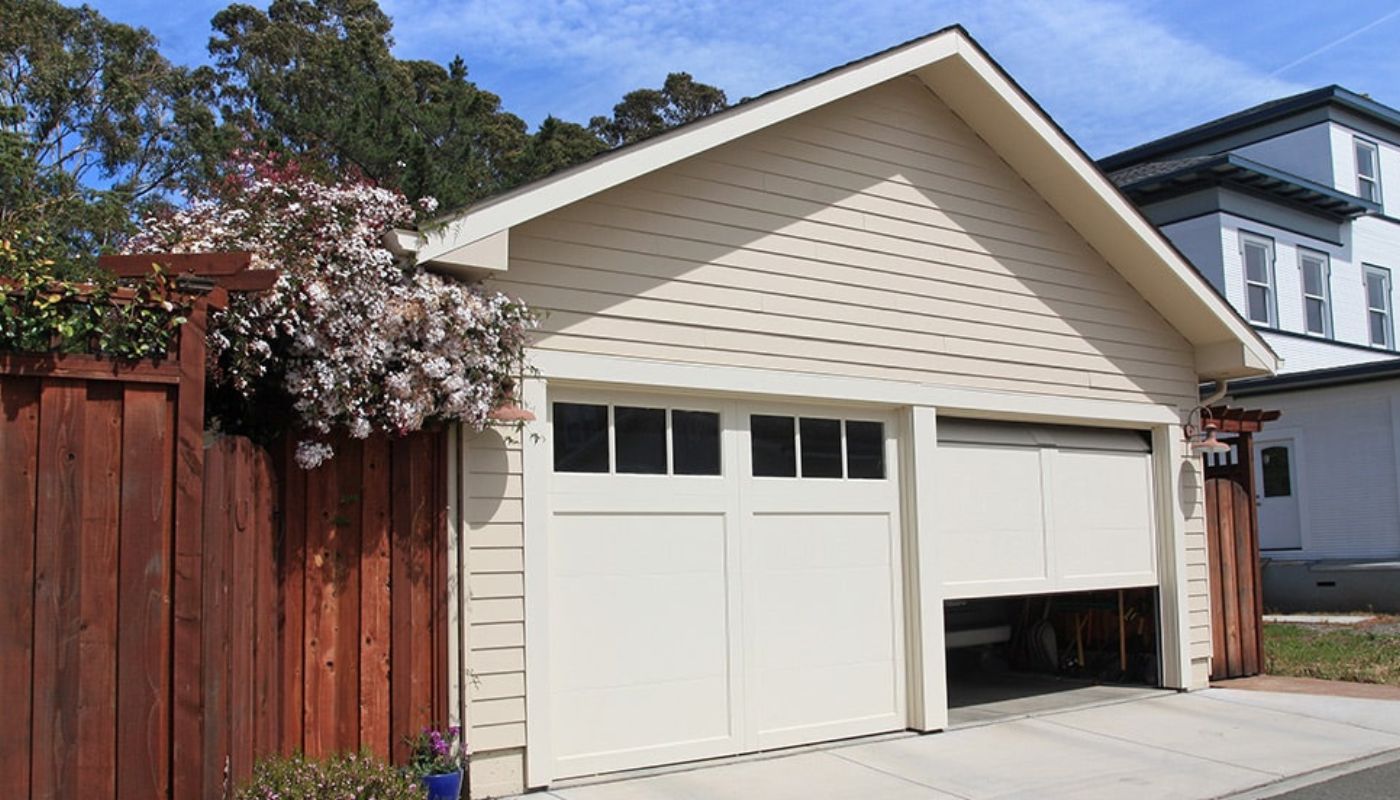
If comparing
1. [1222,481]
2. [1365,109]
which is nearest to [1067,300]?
[1222,481]

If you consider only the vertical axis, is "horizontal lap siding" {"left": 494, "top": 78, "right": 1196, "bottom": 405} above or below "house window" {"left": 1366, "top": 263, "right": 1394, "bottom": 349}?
below

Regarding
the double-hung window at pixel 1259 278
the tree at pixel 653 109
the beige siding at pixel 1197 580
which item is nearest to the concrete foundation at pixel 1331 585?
the double-hung window at pixel 1259 278

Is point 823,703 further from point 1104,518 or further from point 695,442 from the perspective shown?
point 1104,518

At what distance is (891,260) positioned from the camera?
9164 mm

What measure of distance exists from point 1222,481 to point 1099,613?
176 centimetres

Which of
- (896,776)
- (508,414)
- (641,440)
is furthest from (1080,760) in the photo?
(508,414)

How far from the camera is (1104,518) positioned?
35.1 ft

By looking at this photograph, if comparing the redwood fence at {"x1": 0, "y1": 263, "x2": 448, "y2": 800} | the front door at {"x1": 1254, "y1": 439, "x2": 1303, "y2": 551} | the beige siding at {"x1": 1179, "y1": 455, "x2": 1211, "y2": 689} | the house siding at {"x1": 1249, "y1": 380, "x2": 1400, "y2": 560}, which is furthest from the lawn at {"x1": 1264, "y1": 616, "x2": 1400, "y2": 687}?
the redwood fence at {"x1": 0, "y1": 263, "x2": 448, "y2": 800}

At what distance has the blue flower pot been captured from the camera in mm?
6340

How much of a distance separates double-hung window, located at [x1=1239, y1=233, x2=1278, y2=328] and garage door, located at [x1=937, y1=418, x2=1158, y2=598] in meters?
11.7

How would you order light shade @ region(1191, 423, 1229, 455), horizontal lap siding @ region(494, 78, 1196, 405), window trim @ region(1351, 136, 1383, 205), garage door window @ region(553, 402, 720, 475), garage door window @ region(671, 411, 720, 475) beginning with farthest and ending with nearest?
window trim @ region(1351, 136, 1383, 205) → light shade @ region(1191, 423, 1229, 455) → garage door window @ region(671, 411, 720, 475) → horizontal lap siding @ region(494, 78, 1196, 405) → garage door window @ region(553, 402, 720, 475)

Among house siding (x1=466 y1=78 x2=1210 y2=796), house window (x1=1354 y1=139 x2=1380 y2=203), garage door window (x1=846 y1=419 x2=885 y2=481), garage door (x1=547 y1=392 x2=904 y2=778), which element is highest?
house window (x1=1354 y1=139 x2=1380 y2=203)

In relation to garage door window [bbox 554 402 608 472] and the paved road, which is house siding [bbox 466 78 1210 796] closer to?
garage door window [bbox 554 402 608 472]

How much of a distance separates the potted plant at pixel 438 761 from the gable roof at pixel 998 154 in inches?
102
